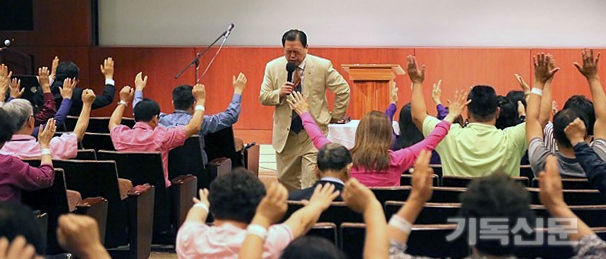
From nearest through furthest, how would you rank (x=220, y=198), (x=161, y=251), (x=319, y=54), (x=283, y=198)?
(x=283, y=198) < (x=220, y=198) < (x=161, y=251) < (x=319, y=54)

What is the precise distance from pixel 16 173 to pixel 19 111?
70 centimetres

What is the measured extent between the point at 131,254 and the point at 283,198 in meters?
2.85

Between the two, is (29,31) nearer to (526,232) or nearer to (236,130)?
(236,130)

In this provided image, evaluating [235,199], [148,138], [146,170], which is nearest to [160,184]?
[146,170]

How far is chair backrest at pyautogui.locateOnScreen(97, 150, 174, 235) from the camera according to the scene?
5.48 meters

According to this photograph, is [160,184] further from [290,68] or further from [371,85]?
[371,85]

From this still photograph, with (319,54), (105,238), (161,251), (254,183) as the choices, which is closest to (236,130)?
(319,54)

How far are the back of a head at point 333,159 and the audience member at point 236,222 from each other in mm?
914

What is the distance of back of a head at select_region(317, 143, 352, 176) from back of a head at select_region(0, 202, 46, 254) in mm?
1665

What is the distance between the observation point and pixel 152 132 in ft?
19.0

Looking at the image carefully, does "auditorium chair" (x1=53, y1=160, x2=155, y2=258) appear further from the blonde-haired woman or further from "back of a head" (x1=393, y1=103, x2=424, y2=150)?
"back of a head" (x1=393, y1=103, x2=424, y2=150)

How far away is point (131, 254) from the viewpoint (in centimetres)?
519

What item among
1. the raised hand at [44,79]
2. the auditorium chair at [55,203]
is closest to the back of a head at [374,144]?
the auditorium chair at [55,203]

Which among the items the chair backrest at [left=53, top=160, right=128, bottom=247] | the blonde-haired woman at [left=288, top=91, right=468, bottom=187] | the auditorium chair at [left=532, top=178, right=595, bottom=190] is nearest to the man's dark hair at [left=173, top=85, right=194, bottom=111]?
the chair backrest at [left=53, top=160, right=128, bottom=247]
